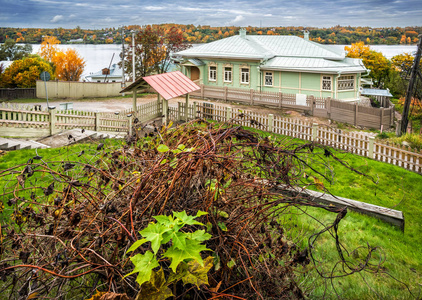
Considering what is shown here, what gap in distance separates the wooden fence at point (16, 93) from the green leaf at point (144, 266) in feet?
128

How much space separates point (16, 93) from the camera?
3591 cm

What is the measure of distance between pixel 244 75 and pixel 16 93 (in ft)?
75.7

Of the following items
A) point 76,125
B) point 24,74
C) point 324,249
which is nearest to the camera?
point 324,249

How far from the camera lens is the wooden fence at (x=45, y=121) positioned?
14977mm

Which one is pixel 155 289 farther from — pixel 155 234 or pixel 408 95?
pixel 408 95

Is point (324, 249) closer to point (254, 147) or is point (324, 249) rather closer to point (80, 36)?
point (254, 147)

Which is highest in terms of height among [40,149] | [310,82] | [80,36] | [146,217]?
[80,36]

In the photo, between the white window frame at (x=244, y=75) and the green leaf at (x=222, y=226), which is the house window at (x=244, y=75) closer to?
the white window frame at (x=244, y=75)

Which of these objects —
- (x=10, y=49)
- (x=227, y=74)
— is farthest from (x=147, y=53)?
(x=10, y=49)

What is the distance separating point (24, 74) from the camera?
3884cm

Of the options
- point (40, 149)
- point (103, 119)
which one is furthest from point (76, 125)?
point (40, 149)

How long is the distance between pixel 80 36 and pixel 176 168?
8940 centimetres

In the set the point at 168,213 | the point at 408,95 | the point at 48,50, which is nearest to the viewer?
the point at 168,213

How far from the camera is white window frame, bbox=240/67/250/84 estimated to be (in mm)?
33188
